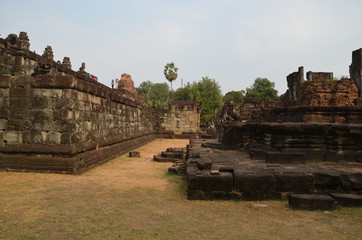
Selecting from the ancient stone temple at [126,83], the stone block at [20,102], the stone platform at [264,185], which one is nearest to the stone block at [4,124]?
the stone block at [20,102]

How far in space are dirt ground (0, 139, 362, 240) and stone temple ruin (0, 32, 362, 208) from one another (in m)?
0.38

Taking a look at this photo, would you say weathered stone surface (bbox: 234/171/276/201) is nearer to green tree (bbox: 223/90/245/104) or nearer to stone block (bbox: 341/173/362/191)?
stone block (bbox: 341/173/362/191)

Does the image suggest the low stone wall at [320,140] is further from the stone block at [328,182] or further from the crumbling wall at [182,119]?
the crumbling wall at [182,119]

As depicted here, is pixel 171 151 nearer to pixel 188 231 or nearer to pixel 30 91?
pixel 30 91

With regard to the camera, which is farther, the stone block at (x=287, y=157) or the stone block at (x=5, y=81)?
the stone block at (x=5, y=81)

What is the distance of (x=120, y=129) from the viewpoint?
40.5ft

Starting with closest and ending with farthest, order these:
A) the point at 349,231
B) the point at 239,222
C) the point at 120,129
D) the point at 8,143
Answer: the point at 349,231, the point at 239,222, the point at 8,143, the point at 120,129

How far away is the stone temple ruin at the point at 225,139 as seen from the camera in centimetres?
441

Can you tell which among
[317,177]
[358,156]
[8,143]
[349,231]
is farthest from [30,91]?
[358,156]

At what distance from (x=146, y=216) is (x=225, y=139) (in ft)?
23.0

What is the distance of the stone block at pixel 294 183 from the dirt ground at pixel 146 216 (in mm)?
298

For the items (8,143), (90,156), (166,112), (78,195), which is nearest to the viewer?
(78,195)

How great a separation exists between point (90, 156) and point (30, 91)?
2350 millimetres

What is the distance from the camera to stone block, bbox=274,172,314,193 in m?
4.39
